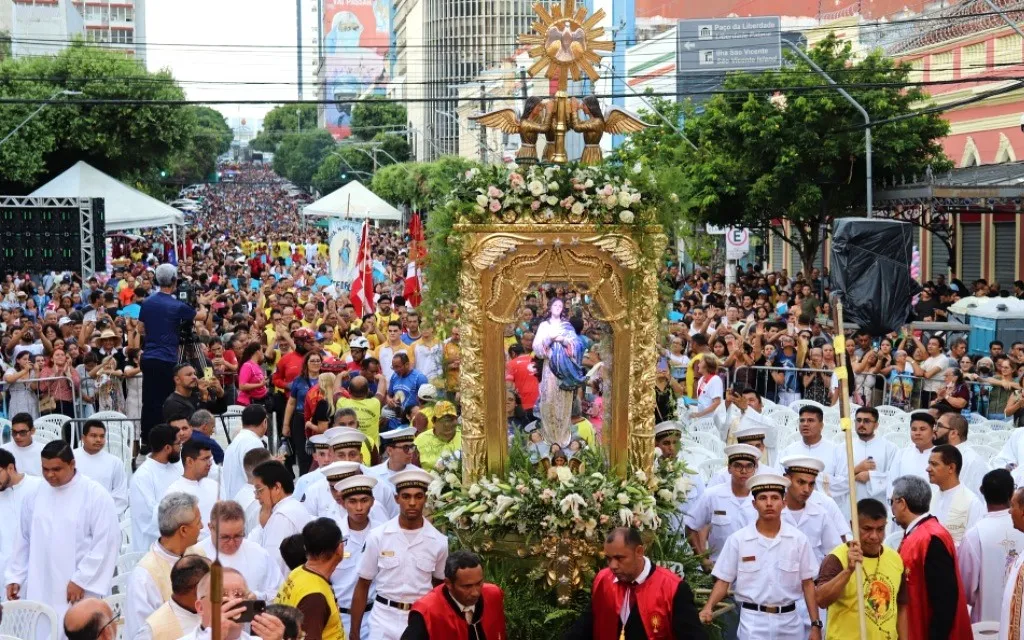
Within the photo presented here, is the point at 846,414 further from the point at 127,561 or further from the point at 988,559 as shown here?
the point at 127,561

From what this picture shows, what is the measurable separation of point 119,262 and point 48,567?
28656 mm

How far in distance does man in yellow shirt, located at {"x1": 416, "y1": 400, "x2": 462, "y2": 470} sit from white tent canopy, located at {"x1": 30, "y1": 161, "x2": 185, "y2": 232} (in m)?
20.0

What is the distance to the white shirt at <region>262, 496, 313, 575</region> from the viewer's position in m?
8.70

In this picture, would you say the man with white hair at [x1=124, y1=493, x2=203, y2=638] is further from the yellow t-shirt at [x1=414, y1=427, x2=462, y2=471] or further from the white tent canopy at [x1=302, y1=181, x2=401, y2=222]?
the white tent canopy at [x1=302, y1=181, x2=401, y2=222]

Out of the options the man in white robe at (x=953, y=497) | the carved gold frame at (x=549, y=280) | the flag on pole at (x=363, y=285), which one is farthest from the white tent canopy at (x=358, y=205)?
the man in white robe at (x=953, y=497)

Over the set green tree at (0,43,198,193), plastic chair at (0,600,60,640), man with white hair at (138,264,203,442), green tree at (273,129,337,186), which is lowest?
plastic chair at (0,600,60,640)

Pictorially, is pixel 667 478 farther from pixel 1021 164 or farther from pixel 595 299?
pixel 1021 164

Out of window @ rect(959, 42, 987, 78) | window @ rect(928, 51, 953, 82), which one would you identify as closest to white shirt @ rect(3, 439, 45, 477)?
window @ rect(959, 42, 987, 78)

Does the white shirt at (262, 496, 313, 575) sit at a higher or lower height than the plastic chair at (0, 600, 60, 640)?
higher

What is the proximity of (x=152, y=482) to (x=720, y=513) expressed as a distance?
13.4 feet

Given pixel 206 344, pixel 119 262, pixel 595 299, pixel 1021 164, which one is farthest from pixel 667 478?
pixel 119 262

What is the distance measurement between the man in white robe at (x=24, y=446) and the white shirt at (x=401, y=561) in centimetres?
430

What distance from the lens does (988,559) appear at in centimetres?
833

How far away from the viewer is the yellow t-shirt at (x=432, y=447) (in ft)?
35.8
